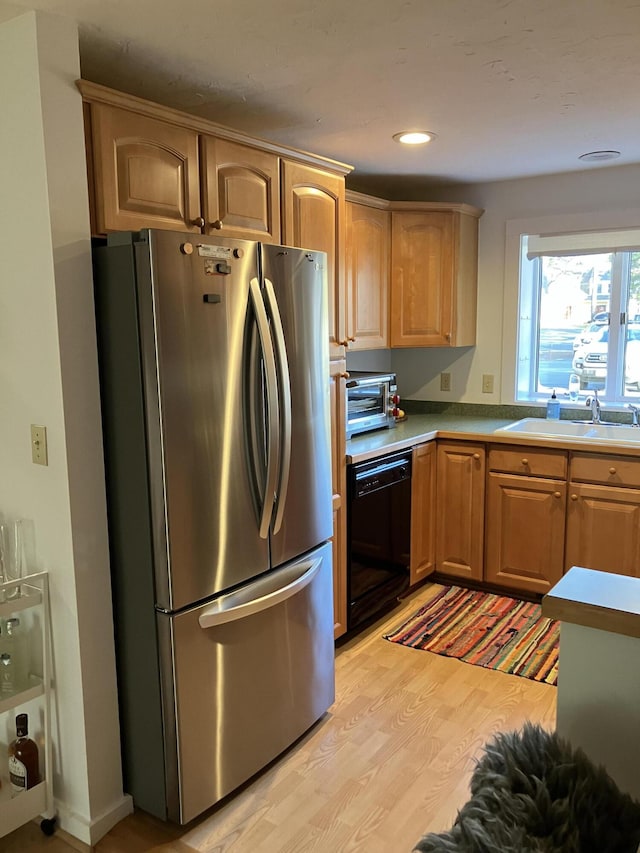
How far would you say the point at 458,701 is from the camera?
272 centimetres

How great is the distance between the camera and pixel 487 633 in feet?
10.8

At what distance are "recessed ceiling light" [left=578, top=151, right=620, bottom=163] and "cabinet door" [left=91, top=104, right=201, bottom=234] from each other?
2.10m

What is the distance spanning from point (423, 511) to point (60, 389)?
2268 millimetres

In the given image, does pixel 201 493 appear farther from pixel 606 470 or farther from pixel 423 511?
pixel 606 470

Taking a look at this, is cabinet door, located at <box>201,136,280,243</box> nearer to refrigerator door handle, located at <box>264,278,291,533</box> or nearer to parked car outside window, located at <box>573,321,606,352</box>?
refrigerator door handle, located at <box>264,278,291,533</box>

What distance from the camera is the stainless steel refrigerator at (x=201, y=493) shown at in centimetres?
185

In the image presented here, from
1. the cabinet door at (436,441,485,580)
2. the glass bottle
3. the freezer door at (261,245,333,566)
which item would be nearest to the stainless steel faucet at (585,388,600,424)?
the cabinet door at (436,441,485,580)

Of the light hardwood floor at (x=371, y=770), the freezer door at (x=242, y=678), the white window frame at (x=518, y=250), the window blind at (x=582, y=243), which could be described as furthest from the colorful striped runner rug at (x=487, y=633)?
the window blind at (x=582, y=243)

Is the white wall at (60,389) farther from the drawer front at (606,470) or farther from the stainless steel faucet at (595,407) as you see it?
the stainless steel faucet at (595,407)

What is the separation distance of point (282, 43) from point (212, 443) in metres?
1.14

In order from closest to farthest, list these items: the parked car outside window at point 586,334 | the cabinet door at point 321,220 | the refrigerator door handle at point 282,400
A: the refrigerator door handle at point 282,400, the cabinet door at point 321,220, the parked car outside window at point 586,334

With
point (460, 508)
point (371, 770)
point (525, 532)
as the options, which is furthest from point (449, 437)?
point (371, 770)

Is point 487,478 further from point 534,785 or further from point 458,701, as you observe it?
point 534,785

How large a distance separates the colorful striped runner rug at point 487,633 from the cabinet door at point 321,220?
143 centimetres
